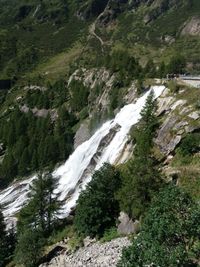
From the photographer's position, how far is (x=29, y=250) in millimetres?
64500

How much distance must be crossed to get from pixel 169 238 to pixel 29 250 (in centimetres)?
2847

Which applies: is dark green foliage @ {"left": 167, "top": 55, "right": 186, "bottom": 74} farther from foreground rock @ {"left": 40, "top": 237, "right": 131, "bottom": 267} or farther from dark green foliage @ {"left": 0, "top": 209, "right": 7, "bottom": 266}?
foreground rock @ {"left": 40, "top": 237, "right": 131, "bottom": 267}

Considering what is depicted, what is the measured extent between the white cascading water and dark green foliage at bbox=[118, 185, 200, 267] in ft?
129

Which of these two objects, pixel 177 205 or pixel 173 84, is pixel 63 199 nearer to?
pixel 173 84

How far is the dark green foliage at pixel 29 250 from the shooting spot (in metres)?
64.6

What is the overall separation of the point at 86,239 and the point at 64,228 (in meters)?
9.45

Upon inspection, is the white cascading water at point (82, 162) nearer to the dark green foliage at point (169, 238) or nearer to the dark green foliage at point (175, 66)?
the dark green foliage at point (175, 66)

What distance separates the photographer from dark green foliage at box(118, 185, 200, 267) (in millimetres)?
39469

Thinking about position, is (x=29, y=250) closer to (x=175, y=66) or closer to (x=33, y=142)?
(x=33, y=142)

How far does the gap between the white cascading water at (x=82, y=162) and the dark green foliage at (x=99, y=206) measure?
46.7 ft

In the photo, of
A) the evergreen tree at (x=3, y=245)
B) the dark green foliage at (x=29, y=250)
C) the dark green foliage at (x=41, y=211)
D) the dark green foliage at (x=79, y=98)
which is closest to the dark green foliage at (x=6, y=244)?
the evergreen tree at (x=3, y=245)

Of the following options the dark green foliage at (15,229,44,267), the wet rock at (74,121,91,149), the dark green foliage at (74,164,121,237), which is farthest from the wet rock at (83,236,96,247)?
the wet rock at (74,121,91,149)

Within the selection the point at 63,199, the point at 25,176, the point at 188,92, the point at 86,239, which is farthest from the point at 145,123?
the point at 25,176

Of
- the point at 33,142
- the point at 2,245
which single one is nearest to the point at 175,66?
the point at 33,142
